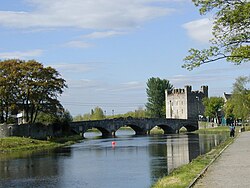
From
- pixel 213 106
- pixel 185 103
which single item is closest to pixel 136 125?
pixel 213 106

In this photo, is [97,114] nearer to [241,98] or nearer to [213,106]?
[213,106]

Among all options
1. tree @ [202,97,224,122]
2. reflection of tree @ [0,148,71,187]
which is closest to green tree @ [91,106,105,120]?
tree @ [202,97,224,122]

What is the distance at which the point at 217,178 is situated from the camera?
18.3 meters

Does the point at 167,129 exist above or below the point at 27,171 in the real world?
above

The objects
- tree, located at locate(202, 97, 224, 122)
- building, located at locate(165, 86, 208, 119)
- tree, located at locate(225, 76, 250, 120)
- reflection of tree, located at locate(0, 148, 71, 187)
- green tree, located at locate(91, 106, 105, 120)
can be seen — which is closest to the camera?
reflection of tree, located at locate(0, 148, 71, 187)

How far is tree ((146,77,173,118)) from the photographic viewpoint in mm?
134750

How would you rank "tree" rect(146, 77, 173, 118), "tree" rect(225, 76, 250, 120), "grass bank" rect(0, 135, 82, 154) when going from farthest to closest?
"tree" rect(146, 77, 173, 118), "tree" rect(225, 76, 250, 120), "grass bank" rect(0, 135, 82, 154)

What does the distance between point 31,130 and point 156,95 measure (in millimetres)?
73583

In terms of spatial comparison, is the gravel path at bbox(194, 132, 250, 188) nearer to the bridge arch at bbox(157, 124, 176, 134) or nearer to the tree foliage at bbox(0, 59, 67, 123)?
the tree foliage at bbox(0, 59, 67, 123)

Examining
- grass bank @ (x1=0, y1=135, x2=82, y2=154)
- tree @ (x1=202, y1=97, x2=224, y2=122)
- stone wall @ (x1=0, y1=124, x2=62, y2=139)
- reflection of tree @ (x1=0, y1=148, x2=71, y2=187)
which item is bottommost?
reflection of tree @ (x1=0, y1=148, x2=71, y2=187)

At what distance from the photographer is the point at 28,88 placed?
6394 cm

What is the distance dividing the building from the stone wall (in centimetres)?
5799

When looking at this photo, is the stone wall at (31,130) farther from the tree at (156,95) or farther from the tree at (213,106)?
the tree at (156,95)

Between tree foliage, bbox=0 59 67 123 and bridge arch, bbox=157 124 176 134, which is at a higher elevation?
tree foliage, bbox=0 59 67 123
